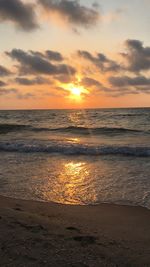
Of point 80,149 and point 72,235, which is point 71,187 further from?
point 80,149

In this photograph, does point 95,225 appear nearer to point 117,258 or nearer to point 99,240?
point 99,240

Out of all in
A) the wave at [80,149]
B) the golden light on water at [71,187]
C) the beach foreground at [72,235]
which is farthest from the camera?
the wave at [80,149]

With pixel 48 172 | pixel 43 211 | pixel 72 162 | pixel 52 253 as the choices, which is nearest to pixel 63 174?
pixel 48 172

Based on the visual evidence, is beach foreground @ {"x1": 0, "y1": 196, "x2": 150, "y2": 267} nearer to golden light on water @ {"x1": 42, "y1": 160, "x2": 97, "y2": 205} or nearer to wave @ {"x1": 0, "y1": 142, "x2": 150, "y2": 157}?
golden light on water @ {"x1": 42, "y1": 160, "x2": 97, "y2": 205}

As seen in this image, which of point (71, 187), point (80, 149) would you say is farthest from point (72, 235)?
point (80, 149)

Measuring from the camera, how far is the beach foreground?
3.53m

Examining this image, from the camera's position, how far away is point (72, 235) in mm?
4473

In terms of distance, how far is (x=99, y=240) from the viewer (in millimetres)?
4344

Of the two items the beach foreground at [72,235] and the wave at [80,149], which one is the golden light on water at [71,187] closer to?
the beach foreground at [72,235]

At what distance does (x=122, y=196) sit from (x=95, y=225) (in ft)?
6.71

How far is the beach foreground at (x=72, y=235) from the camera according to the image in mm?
3533

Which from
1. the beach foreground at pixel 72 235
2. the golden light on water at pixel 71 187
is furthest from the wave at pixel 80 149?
the beach foreground at pixel 72 235

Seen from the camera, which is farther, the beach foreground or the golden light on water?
the golden light on water

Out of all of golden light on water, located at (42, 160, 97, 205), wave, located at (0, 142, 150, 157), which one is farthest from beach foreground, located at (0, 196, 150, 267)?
wave, located at (0, 142, 150, 157)
